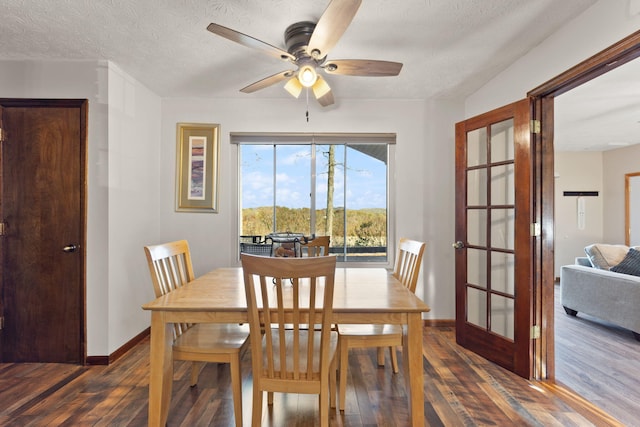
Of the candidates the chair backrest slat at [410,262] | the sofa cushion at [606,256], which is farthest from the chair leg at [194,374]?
the sofa cushion at [606,256]

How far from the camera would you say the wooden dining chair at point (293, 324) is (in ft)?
4.42

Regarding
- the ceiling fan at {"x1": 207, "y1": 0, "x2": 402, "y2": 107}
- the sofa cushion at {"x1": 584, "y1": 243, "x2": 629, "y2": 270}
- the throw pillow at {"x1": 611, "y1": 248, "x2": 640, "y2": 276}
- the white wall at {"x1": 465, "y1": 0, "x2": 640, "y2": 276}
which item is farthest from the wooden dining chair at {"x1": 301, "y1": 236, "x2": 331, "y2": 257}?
the sofa cushion at {"x1": 584, "y1": 243, "x2": 629, "y2": 270}

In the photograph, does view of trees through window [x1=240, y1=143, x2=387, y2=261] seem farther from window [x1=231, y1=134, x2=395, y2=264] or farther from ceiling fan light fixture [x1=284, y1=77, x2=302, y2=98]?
ceiling fan light fixture [x1=284, y1=77, x2=302, y2=98]

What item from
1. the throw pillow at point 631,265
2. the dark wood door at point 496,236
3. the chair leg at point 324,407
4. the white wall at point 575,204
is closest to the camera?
the chair leg at point 324,407

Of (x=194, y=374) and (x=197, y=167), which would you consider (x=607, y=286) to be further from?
(x=197, y=167)

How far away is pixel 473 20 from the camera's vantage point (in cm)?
202

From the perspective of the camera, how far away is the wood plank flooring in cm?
183

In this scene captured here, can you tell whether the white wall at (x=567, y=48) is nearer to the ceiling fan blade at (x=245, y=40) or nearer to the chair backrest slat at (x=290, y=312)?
the ceiling fan blade at (x=245, y=40)

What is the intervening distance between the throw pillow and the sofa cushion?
0.70 ft

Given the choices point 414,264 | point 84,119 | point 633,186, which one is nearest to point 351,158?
point 414,264

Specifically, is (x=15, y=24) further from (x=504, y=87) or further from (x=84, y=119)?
(x=504, y=87)

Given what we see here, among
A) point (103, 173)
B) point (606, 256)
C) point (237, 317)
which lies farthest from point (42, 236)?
point (606, 256)

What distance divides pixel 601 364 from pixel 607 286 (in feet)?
3.53

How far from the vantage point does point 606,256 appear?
12.0ft
